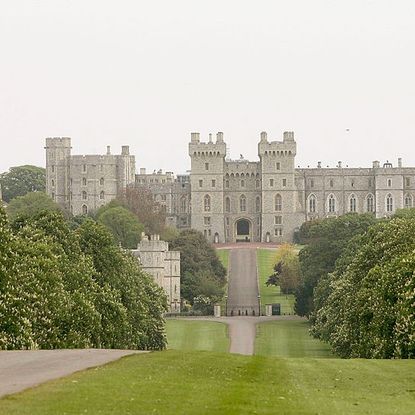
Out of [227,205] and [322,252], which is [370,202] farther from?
[322,252]

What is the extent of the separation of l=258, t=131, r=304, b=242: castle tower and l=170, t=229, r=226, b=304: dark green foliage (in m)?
33.9

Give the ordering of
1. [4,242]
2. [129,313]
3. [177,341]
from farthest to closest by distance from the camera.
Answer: [177,341], [129,313], [4,242]

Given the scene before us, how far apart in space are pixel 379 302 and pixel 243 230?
116977 millimetres

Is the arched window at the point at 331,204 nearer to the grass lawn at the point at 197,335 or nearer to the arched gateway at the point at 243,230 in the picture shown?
the arched gateway at the point at 243,230

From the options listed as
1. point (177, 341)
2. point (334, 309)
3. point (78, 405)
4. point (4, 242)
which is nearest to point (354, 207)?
point (177, 341)

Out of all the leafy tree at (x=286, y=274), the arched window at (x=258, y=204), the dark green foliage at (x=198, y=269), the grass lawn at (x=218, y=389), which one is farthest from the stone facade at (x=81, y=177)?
the grass lawn at (x=218, y=389)

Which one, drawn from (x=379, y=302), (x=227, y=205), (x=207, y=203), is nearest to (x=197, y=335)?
(x=379, y=302)

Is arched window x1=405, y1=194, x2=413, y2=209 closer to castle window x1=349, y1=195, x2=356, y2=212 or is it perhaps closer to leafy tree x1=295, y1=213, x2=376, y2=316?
castle window x1=349, y1=195, x2=356, y2=212

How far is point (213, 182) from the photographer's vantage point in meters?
160

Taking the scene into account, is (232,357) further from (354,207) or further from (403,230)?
(354,207)

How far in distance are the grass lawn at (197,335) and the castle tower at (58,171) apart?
7602 centimetres

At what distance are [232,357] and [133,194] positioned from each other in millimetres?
122086

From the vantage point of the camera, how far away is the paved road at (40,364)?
23828 millimetres

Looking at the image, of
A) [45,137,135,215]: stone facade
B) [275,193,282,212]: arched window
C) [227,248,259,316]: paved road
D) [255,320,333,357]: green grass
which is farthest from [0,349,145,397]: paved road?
[45,137,135,215]: stone facade
